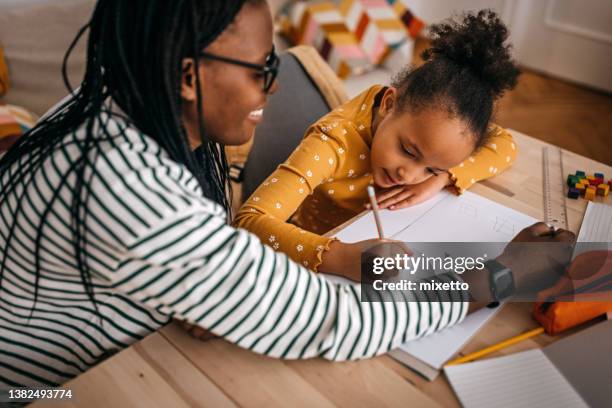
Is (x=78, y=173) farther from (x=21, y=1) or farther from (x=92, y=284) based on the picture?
(x=21, y=1)

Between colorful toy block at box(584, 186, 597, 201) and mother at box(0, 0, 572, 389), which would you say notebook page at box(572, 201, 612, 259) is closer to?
colorful toy block at box(584, 186, 597, 201)

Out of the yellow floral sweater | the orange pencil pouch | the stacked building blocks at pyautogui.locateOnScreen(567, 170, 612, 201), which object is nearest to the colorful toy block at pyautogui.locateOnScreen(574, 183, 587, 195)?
the stacked building blocks at pyautogui.locateOnScreen(567, 170, 612, 201)

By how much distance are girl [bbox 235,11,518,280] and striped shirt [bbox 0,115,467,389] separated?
28 centimetres

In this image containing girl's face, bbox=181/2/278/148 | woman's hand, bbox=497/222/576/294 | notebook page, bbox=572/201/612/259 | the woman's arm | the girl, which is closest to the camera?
the woman's arm

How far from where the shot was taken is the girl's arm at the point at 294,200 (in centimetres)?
94

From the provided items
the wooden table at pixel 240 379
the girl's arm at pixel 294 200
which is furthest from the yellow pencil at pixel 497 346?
the girl's arm at pixel 294 200

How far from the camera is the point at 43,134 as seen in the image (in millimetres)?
792

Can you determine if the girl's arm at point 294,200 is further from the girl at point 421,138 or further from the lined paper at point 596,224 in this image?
the lined paper at point 596,224

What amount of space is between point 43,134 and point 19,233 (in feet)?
0.47

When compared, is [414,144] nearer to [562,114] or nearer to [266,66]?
[266,66]

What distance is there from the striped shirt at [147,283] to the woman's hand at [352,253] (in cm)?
10

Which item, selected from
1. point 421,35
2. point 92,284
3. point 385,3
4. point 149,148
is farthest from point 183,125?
point 421,35

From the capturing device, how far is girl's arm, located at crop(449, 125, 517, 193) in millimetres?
1159

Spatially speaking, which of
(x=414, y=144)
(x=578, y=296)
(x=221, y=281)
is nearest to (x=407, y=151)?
(x=414, y=144)
